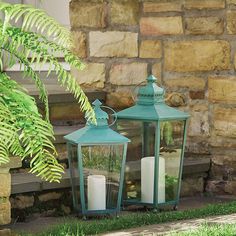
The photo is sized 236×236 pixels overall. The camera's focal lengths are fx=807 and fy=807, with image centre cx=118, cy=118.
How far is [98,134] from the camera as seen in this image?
430 centimetres

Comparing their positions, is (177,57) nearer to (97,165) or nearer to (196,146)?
(196,146)

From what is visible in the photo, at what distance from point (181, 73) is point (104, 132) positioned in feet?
3.39

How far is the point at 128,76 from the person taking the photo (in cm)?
529

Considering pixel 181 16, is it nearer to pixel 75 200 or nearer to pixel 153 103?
pixel 153 103

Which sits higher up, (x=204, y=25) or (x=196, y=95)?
(x=204, y=25)

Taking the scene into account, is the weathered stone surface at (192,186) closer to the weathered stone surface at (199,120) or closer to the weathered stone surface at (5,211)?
the weathered stone surface at (199,120)

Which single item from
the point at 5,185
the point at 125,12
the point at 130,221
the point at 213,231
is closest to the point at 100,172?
the point at 130,221

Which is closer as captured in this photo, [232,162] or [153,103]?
[153,103]

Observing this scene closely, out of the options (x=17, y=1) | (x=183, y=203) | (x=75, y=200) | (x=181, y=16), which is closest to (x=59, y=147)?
(x=75, y=200)

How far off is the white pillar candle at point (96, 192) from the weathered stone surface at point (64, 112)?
0.88 metres

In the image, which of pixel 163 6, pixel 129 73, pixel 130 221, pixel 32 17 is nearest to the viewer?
pixel 32 17

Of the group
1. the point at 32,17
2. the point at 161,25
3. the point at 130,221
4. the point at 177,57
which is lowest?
the point at 130,221

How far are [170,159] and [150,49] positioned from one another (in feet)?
2.98

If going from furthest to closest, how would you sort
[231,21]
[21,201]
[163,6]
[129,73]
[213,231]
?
1. [129,73]
2. [163,6]
3. [231,21]
4. [21,201]
5. [213,231]
